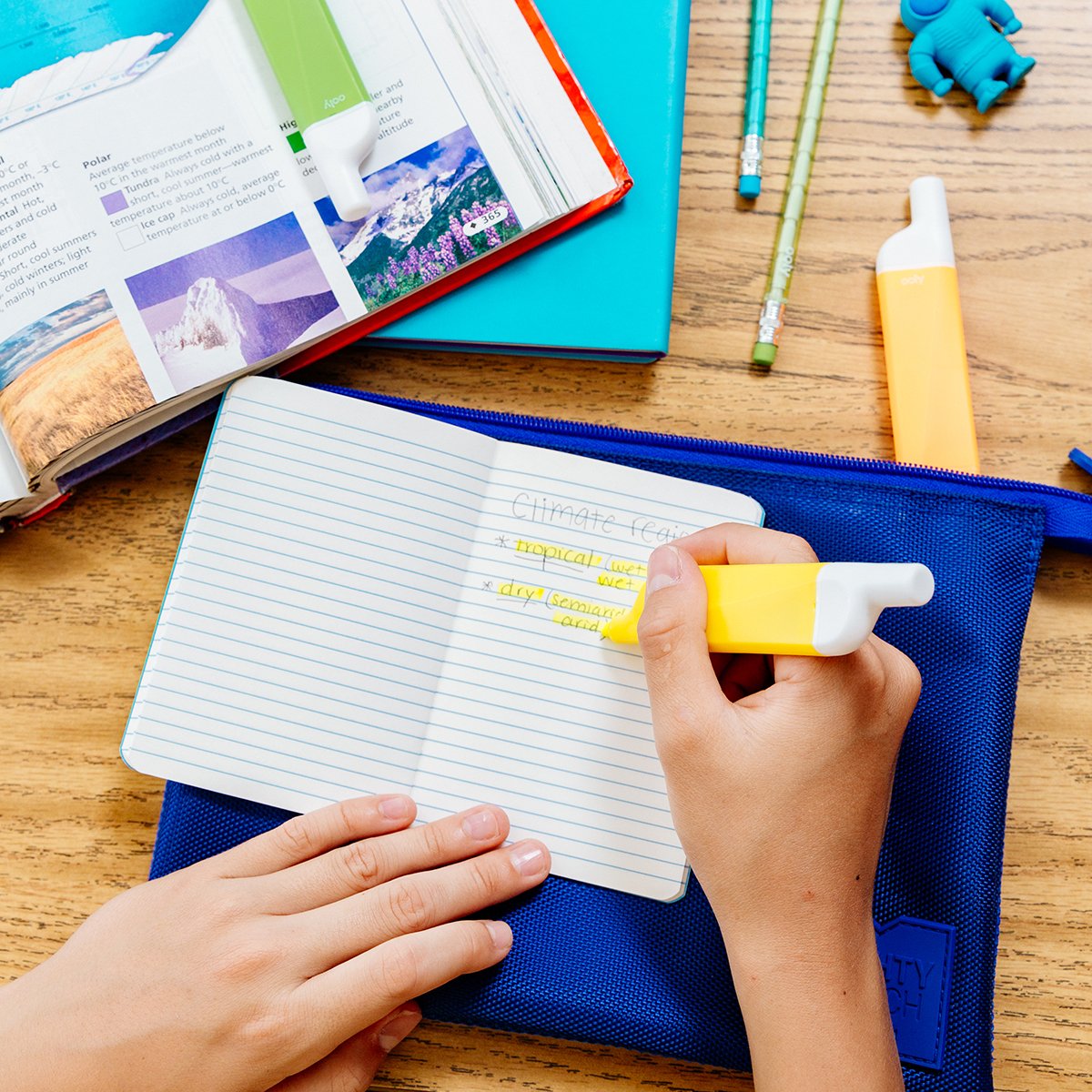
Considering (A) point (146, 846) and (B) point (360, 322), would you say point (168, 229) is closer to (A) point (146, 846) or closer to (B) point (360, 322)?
(B) point (360, 322)

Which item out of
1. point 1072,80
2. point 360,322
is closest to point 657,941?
point 360,322

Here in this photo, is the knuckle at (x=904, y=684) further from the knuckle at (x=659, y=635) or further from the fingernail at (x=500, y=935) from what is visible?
the fingernail at (x=500, y=935)

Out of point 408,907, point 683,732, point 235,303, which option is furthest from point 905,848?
point 235,303

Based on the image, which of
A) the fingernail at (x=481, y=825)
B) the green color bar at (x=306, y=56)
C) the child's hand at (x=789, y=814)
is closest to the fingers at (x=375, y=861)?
the fingernail at (x=481, y=825)

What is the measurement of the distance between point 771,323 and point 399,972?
1.53 feet

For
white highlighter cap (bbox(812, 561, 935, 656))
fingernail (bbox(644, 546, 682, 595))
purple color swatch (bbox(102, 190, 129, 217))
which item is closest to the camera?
white highlighter cap (bbox(812, 561, 935, 656))

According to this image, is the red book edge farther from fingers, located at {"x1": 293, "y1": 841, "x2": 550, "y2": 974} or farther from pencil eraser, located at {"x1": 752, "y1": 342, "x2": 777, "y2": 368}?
fingers, located at {"x1": 293, "y1": 841, "x2": 550, "y2": 974}

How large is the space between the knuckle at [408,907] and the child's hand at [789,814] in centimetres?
15

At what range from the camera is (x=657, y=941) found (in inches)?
23.0

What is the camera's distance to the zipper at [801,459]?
0.62 m

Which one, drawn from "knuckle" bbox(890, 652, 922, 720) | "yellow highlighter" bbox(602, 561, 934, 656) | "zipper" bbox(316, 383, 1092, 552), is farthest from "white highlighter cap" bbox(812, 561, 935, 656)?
"zipper" bbox(316, 383, 1092, 552)

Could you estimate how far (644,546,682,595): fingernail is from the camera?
517mm

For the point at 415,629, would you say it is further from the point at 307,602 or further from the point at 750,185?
the point at 750,185

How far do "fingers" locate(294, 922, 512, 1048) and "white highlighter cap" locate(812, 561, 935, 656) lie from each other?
27 cm
